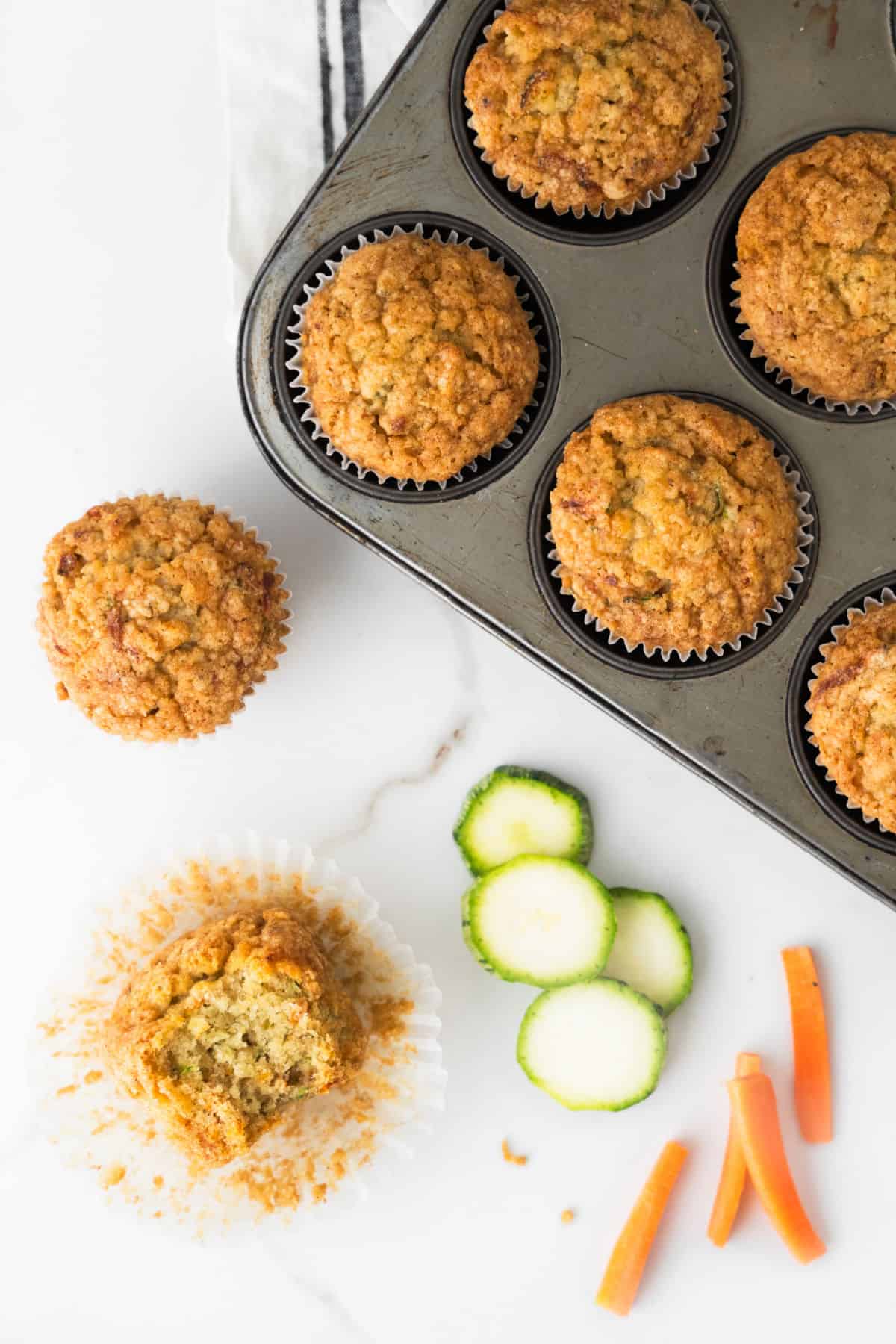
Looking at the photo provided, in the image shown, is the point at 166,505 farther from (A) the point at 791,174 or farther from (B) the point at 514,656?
(A) the point at 791,174

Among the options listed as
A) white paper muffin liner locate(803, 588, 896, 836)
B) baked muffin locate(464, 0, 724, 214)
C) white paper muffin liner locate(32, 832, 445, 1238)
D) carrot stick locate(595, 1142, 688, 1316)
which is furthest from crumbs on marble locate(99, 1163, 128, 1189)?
baked muffin locate(464, 0, 724, 214)

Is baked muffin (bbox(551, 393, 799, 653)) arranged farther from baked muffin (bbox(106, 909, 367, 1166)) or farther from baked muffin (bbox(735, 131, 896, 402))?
baked muffin (bbox(106, 909, 367, 1166))

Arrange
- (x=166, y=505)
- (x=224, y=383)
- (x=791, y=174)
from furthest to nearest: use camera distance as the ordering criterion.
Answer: (x=224, y=383), (x=166, y=505), (x=791, y=174)

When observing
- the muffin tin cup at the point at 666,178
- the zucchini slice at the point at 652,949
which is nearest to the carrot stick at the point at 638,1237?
the zucchini slice at the point at 652,949

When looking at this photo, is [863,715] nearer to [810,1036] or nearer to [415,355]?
[810,1036]

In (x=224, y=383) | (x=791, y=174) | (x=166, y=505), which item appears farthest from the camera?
(x=224, y=383)

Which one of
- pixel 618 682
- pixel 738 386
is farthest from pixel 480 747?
pixel 738 386
